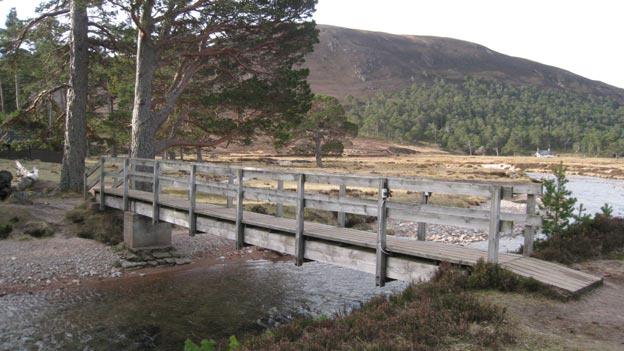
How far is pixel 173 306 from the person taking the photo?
12.2 m

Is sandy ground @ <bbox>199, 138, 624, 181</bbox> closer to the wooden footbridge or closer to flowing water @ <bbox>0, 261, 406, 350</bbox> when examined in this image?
flowing water @ <bbox>0, 261, 406, 350</bbox>

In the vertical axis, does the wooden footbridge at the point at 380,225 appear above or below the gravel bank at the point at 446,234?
above

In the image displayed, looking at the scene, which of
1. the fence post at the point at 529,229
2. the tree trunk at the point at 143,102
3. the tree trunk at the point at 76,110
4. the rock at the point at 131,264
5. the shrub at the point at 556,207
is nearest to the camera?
the fence post at the point at 529,229

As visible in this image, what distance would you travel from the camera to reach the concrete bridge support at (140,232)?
52.5ft

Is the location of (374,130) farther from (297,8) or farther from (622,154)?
(297,8)

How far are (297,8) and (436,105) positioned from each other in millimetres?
187912

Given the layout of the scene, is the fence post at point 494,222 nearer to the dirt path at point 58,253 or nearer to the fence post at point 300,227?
the fence post at point 300,227

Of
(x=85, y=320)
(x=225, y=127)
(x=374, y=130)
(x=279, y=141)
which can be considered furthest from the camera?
(x=374, y=130)

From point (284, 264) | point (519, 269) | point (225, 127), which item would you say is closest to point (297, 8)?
point (225, 127)

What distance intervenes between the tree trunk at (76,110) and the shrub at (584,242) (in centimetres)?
1937

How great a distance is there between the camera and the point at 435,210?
7723 mm

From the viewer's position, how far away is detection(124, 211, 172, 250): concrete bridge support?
16.0 m

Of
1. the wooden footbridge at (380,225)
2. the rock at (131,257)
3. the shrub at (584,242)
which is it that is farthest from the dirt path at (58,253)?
the shrub at (584,242)

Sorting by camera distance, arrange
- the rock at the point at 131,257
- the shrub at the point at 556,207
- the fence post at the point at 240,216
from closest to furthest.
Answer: the fence post at the point at 240,216 → the shrub at the point at 556,207 → the rock at the point at 131,257
